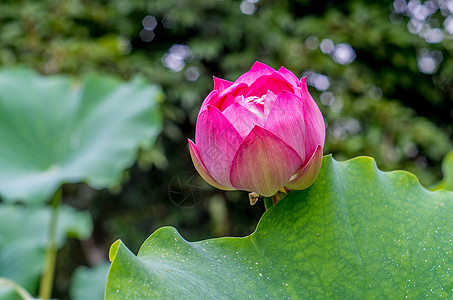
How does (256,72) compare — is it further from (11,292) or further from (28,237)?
(28,237)

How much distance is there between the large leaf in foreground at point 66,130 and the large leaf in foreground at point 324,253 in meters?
0.64

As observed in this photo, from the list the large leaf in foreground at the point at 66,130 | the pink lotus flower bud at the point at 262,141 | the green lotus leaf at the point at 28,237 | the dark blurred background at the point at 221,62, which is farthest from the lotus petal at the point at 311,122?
the dark blurred background at the point at 221,62

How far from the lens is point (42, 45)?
1944mm

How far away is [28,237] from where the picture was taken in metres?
1.39

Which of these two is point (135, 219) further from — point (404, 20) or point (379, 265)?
point (379, 265)

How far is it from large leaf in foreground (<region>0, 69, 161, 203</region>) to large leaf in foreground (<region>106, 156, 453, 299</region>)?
0.64m

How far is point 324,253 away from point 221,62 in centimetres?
→ 195

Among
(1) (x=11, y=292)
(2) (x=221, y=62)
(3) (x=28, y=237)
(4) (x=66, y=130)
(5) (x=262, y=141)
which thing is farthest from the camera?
(2) (x=221, y=62)

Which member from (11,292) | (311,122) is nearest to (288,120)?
(311,122)

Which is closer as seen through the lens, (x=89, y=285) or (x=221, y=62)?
(x=89, y=285)

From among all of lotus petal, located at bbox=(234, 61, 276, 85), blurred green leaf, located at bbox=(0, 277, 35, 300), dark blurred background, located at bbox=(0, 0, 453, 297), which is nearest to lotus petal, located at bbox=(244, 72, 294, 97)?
lotus petal, located at bbox=(234, 61, 276, 85)

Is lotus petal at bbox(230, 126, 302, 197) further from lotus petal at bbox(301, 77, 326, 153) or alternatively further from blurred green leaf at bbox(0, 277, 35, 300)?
blurred green leaf at bbox(0, 277, 35, 300)

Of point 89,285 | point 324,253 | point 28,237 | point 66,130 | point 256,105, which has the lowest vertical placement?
point 89,285

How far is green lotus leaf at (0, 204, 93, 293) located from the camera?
1.12 metres
